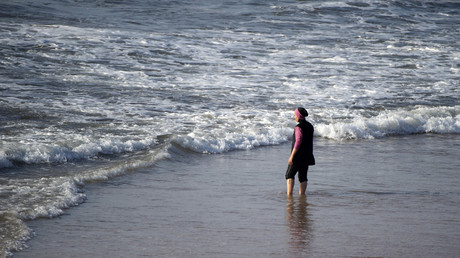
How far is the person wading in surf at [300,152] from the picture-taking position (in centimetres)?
833

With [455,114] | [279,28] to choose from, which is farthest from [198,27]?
[455,114]

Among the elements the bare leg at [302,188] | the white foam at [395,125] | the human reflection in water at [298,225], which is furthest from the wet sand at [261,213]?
the white foam at [395,125]

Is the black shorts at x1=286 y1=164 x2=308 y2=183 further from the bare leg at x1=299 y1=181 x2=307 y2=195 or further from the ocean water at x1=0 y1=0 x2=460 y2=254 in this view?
the ocean water at x1=0 y1=0 x2=460 y2=254

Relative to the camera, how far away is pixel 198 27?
88.6 feet

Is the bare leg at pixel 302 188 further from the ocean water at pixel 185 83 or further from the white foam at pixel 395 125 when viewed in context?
the white foam at pixel 395 125

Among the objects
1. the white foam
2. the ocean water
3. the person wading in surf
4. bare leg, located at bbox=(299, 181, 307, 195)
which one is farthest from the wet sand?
the white foam

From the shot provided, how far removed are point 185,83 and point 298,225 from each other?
38.2 ft

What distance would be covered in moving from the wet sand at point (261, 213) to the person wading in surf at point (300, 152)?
25cm

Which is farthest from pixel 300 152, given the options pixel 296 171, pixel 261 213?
pixel 261 213

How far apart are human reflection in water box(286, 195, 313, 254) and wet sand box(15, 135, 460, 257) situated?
0.01 meters

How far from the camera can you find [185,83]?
18.0 meters

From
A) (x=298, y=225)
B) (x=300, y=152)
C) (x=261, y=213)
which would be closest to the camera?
(x=298, y=225)

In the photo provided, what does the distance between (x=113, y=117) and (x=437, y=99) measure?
31.9ft

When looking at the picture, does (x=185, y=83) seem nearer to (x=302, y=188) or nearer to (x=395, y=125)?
(x=395, y=125)
